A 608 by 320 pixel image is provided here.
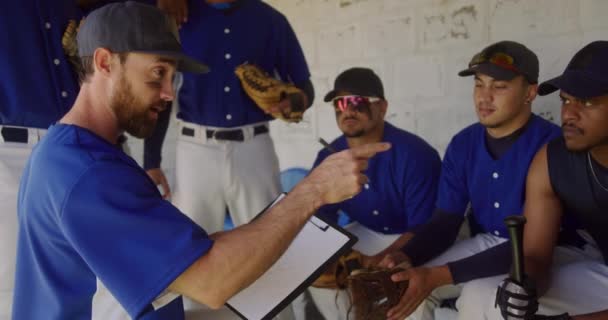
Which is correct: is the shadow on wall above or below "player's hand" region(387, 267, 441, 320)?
below

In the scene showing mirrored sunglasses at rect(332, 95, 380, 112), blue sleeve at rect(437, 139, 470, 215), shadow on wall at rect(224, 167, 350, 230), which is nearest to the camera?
blue sleeve at rect(437, 139, 470, 215)

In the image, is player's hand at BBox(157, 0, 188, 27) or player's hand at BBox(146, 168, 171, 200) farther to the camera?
player's hand at BBox(146, 168, 171, 200)

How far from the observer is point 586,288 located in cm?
181

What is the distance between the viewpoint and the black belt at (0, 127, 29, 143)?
5.81ft

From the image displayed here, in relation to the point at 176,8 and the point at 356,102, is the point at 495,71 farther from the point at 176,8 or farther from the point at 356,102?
the point at 176,8

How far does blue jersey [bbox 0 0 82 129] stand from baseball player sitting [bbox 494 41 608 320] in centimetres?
159

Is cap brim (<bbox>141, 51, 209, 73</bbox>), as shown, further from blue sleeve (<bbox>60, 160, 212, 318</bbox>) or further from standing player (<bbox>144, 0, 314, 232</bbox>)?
standing player (<bbox>144, 0, 314, 232</bbox>)

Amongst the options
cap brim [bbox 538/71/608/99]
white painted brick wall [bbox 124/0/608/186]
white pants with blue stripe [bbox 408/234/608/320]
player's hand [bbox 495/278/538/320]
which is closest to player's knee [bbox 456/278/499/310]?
white pants with blue stripe [bbox 408/234/608/320]

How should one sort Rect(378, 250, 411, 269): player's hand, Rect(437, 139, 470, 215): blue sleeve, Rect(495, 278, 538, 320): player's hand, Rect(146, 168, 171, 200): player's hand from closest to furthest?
Rect(495, 278, 538, 320): player's hand → Rect(378, 250, 411, 269): player's hand → Rect(437, 139, 470, 215): blue sleeve → Rect(146, 168, 171, 200): player's hand

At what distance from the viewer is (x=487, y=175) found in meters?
2.18

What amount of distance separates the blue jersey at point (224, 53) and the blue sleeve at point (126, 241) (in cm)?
151

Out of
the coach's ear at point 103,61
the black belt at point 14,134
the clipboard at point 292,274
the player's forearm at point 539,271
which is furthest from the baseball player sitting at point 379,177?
the coach's ear at point 103,61

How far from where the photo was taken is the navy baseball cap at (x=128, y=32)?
1202mm

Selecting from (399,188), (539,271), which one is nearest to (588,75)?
(539,271)
